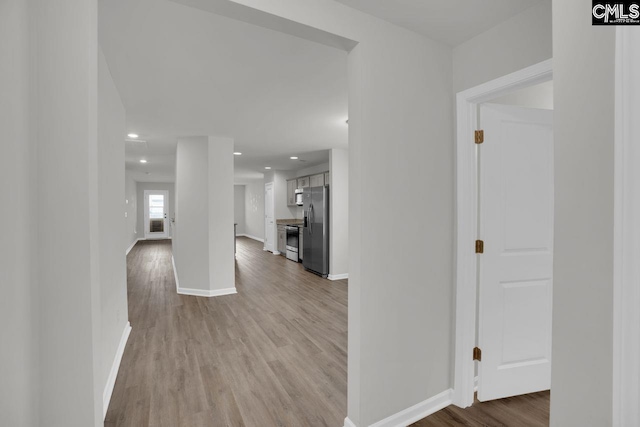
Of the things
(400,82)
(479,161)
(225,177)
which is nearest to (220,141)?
(225,177)

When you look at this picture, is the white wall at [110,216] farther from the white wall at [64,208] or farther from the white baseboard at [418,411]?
the white baseboard at [418,411]

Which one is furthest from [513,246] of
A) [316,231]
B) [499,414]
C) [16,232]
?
[316,231]

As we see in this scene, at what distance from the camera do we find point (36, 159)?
1.04 m

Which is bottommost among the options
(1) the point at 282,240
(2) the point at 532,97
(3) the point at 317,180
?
(1) the point at 282,240

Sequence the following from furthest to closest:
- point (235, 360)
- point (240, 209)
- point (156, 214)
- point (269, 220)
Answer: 1. point (240, 209)
2. point (156, 214)
3. point (269, 220)
4. point (235, 360)

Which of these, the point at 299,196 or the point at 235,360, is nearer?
the point at 235,360

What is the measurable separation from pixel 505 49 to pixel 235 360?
3160 mm

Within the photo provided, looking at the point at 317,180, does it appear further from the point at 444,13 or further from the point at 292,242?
the point at 444,13

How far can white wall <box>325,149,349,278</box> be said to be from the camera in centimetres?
591

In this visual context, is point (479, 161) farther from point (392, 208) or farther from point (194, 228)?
point (194, 228)

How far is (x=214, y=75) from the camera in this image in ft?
8.41

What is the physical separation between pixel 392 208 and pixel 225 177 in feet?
11.8

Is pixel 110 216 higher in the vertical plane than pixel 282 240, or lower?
higher

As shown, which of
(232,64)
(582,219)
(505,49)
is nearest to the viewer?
(582,219)
